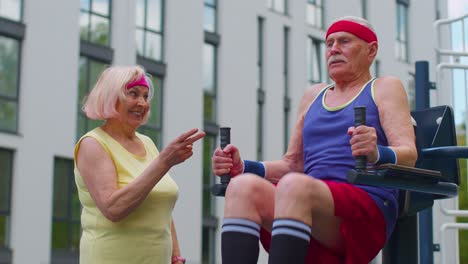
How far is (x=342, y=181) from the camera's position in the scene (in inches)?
142

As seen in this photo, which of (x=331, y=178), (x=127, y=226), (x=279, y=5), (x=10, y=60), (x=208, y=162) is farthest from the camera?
(x=279, y=5)

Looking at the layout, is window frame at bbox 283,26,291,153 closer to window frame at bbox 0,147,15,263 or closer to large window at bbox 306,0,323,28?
large window at bbox 306,0,323,28

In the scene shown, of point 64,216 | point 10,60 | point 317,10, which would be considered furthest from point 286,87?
point 10,60

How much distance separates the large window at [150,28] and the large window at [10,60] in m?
3.86

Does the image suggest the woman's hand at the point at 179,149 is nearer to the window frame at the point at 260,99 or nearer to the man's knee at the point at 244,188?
the man's knee at the point at 244,188

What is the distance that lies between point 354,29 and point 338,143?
48 cm

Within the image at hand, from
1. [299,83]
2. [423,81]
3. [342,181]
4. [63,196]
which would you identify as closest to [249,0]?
[299,83]

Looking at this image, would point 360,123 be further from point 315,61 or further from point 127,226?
point 315,61

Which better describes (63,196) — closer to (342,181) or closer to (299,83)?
(299,83)

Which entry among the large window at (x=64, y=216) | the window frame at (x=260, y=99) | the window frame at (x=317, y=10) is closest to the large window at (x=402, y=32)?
the window frame at (x=317, y=10)

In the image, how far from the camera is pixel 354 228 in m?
3.46

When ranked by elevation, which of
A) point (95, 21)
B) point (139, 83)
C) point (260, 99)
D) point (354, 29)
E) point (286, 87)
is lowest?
point (139, 83)

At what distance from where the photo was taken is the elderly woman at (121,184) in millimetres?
3988

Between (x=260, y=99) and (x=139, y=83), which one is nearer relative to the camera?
(x=139, y=83)
